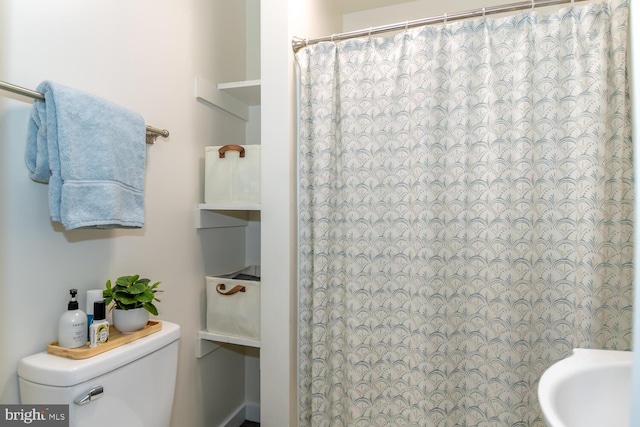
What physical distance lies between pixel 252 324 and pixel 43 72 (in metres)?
1.18

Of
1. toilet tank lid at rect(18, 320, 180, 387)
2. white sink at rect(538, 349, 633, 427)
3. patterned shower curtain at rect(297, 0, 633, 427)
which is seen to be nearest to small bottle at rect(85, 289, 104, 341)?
toilet tank lid at rect(18, 320, 180, 387)

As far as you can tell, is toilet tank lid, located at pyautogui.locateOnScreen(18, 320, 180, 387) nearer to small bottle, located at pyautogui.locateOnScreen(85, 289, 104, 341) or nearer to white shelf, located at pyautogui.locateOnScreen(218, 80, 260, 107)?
small bottle, located at pyautogui.locateOnScreen(85, 289, 104, 341)

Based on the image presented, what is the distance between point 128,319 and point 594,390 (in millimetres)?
1268

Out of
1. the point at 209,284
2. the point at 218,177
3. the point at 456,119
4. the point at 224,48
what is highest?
the point at 224,48

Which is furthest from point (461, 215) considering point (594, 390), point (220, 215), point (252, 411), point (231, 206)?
point (252, 411)

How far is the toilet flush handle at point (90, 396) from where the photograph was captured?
924 millimetres

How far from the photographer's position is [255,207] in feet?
5.28

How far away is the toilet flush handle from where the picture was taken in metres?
0.92

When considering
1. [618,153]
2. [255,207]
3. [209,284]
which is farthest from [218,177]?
[618,153]

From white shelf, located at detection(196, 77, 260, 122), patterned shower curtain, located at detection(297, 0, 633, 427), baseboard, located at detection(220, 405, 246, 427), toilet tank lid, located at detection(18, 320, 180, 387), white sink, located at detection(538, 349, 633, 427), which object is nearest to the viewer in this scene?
white sink, located at detection(538, 349, 633, 427)

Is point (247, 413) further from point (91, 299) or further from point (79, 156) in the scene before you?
point (79, 156)

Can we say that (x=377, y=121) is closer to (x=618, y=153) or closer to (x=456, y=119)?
(x=456, y=119)

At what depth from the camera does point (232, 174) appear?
1.66 metres

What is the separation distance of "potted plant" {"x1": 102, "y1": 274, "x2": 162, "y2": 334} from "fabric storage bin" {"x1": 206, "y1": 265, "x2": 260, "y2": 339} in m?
0.52
